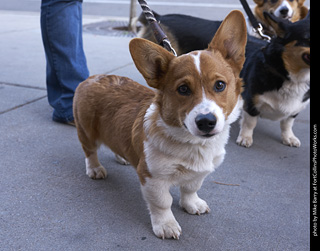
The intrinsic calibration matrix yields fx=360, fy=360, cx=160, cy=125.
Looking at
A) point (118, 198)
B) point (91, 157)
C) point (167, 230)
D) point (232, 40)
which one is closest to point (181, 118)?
point (232, 40)

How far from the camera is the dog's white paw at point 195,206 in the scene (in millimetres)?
2549

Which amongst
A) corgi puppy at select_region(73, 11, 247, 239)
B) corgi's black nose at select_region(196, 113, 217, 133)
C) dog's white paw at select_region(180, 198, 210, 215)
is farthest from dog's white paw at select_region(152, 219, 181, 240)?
corgi's black nose at select_region(196, 113, 217, 133)

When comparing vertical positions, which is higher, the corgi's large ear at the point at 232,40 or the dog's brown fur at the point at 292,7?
the corgi's large ear at the point at 232,40

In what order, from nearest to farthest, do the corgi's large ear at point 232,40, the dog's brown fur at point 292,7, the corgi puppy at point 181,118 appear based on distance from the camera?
1. the corgi puppy at point 181,118
2. the corgi's large ear at point 232,40
3. the dog's brown fur at point 292,7

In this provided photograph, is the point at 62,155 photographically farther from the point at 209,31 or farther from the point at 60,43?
the point at 209,31

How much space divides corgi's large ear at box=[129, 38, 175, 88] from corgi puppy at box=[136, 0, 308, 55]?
212 cm

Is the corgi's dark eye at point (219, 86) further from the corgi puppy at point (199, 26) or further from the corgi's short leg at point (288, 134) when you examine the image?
the corgi puppy at point (199, 26)

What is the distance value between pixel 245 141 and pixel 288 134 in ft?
1.63

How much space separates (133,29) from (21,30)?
104 inches

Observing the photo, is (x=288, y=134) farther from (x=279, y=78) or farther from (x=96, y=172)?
(x=96, y=172)

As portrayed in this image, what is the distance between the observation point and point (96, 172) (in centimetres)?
292

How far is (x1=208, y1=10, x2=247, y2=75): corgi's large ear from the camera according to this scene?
7.27 ft

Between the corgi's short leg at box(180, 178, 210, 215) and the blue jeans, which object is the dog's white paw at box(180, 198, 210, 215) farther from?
the blue jeans

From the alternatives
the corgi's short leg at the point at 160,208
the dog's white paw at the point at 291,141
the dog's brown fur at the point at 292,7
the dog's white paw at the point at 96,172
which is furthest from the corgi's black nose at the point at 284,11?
the corgi's short leg at the point at 160,208
